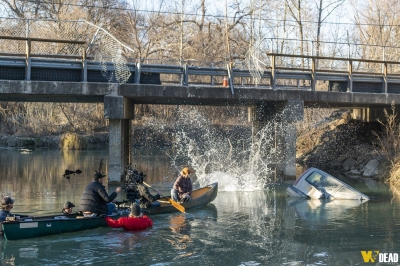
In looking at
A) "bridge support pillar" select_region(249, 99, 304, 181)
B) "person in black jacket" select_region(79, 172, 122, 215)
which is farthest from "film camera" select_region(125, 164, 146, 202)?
"bridge support pillar" select_region(249, 99, 304, 181)

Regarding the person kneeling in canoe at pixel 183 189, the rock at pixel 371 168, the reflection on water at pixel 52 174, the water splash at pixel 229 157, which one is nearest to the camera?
the person kneeling in canoe at pixel 183 189

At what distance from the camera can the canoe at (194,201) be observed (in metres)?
16.7

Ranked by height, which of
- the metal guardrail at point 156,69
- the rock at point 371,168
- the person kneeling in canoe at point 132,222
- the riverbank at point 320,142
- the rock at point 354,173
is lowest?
the person kneeling in canoe at point 132,222

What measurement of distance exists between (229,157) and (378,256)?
20.3 metres

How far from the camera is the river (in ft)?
38.5

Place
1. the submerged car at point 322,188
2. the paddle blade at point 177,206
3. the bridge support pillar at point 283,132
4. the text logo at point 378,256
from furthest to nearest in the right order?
the bridge support pillar at point 283,132 < the submerged car at point 322,188 < the paddle blade at point 177,206 < the text logo at point 378,256

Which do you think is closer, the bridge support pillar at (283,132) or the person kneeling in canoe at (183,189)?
the person kneeling in canoe at (183,189)

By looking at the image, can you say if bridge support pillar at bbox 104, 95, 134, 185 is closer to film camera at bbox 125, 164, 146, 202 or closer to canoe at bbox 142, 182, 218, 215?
canoe at bbox 142, 182, 218, 215

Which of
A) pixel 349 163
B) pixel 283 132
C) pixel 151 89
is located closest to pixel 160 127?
pixel 349 163

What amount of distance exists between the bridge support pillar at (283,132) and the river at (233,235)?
2.41 meters

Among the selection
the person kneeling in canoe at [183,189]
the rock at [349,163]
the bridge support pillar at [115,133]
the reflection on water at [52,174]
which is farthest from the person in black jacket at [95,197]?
the rock at [349,163]

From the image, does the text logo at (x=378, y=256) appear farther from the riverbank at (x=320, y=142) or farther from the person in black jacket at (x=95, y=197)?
the riverbank at (x=320, y=142)

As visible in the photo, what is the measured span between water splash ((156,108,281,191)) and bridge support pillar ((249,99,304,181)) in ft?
0.47

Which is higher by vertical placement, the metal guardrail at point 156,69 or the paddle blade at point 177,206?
the metal guardrail at point 156,69
